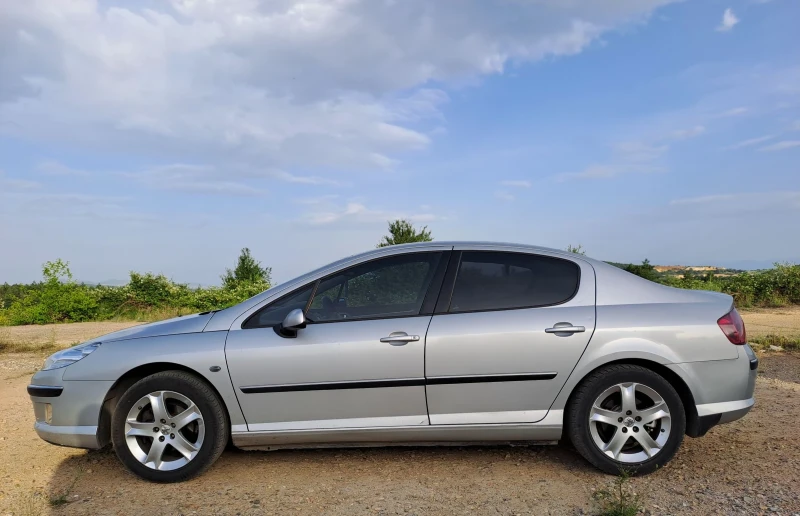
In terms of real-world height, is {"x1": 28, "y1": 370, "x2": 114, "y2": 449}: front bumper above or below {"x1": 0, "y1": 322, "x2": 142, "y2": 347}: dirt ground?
below

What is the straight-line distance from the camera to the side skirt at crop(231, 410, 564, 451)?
12.2 feet

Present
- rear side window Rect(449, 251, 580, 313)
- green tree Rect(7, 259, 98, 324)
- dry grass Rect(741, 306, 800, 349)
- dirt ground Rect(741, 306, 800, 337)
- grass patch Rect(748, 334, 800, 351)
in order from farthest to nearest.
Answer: green tree Rect(7, 259, 98, 324)
dirt ground Rect(741, 306, 800, 337)
dry grass Rect(741, 306, 800, 349)
grass patch Rect(748, 334, 800, 351)
rear side window Rect(449, 251, 580, 313)

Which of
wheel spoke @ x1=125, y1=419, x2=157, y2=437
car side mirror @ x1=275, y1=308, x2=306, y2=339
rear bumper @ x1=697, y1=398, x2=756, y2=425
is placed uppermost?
car side mirror @ x1=275, y1=308, x2=306, y2=339

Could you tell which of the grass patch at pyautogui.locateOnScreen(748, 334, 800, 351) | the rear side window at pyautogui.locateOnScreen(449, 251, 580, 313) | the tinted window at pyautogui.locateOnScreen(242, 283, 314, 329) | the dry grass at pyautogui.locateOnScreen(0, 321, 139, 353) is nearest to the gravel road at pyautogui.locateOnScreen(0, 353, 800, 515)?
the tinted window at pyautogui.locateOnScreen(242, 283, 314, 329)

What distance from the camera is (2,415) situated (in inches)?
223

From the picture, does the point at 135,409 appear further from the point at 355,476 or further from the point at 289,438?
the point at 355,476

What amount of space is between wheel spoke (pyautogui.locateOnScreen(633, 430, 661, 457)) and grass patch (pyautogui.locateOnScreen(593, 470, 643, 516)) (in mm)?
205

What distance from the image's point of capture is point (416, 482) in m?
3.68

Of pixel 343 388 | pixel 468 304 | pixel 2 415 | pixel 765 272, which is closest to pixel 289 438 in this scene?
pixel 343 388

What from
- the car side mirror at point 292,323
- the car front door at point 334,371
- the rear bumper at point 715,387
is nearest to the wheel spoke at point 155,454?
the car front door at point 334,371

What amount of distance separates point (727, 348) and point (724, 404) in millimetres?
366

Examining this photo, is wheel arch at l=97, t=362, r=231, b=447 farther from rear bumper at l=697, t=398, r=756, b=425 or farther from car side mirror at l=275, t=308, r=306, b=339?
rear bumper at l=697, t=398, r=756, b=425

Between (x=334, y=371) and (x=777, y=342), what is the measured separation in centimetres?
757

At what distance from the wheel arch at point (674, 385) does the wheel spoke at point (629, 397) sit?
160 millimetres
